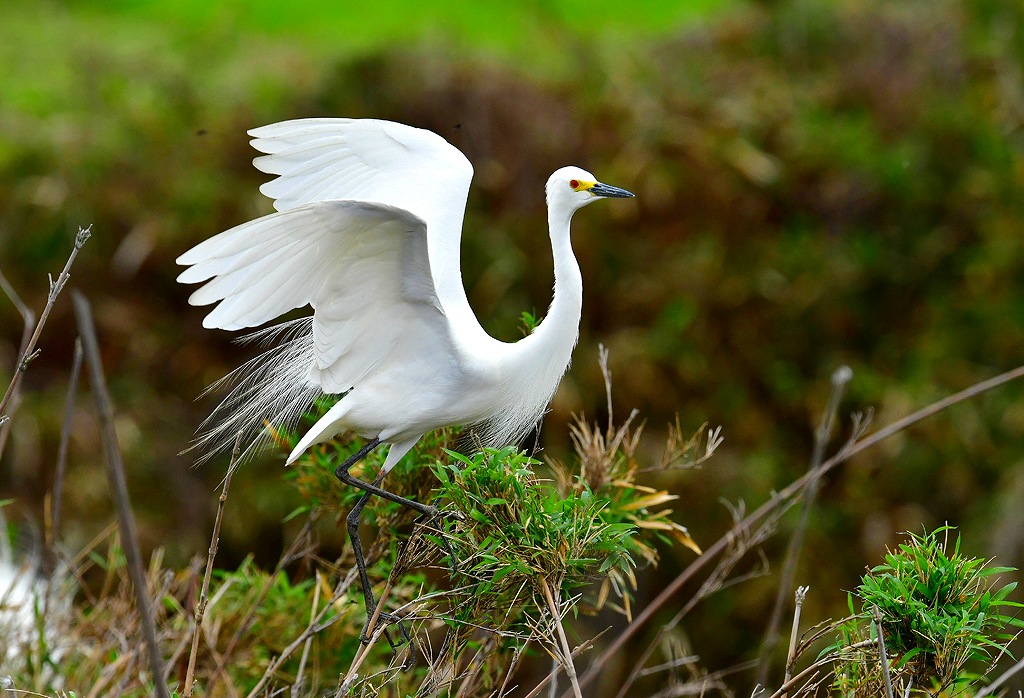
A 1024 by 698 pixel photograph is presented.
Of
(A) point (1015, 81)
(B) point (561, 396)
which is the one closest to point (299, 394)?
(B) point (561, 396)

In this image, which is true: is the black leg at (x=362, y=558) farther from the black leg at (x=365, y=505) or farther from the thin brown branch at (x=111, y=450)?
the thin brown branch at (x=111, y=450)

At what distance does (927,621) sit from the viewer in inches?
44.9

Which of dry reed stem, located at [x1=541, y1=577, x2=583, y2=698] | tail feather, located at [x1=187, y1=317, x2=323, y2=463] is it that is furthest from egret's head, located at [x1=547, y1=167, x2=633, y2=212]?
dry reed stem, located at [x1=541, y1=577, x2=583, y2=698]

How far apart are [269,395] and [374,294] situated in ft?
1.04

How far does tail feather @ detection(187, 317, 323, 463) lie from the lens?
1644 mm

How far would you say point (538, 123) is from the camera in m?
4.54

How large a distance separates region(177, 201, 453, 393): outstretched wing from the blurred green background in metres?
2.11

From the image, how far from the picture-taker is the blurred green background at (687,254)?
3.96 metres

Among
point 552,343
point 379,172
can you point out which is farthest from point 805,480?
point 379,172

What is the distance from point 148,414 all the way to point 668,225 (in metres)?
2.24

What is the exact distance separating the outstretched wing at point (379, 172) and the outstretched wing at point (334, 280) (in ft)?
0.56

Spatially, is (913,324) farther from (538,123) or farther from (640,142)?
(538,123)

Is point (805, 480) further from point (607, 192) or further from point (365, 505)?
point (365, 505)

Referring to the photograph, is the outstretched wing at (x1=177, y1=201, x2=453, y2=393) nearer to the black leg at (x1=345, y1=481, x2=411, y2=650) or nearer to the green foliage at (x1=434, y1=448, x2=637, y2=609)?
the black leg at (x1=345, y1=481, x2=411, y2=650)
